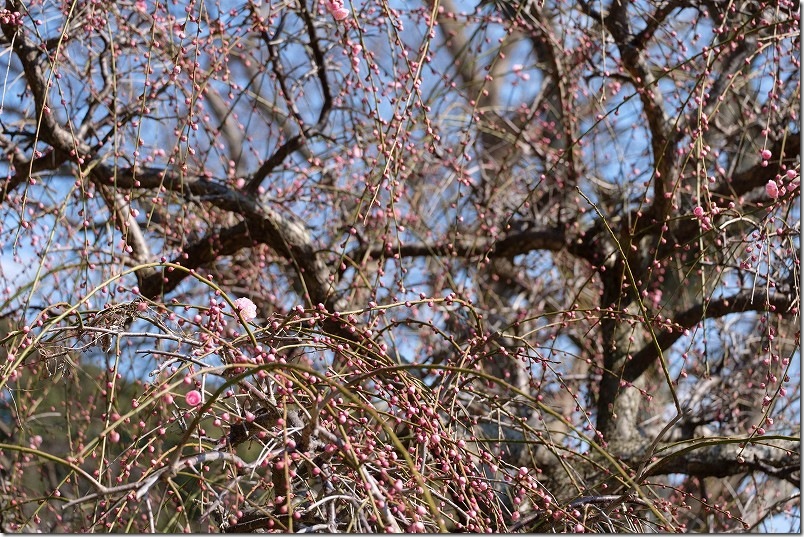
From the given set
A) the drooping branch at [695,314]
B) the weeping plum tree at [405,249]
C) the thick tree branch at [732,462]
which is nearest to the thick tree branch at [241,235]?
the weeping plum tree at [405,249]

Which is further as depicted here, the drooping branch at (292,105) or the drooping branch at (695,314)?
the drooping branch at (292,105)

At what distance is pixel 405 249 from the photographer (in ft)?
10.9

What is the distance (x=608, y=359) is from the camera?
3.05 metres

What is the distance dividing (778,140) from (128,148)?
86.1 inches

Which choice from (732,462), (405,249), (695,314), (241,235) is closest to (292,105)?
(241,235)

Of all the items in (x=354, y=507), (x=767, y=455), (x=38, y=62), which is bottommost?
(x=354, y=507)

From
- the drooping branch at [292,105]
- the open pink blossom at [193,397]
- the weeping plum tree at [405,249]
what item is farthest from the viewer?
the drooping branch at [292,105]

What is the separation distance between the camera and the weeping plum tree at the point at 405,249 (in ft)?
5.91

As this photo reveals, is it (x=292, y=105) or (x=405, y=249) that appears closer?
(x=292, y=105)

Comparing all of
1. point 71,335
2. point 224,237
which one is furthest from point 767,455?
point 71,335

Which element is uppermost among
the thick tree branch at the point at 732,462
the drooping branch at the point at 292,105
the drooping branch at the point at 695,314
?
the drooping branch at the point at 292,105

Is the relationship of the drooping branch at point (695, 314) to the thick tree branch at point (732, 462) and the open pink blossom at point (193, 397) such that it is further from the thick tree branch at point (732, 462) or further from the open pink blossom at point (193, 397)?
the open pink blossom at point (193, 397)

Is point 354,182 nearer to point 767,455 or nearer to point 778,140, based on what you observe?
point 778,140

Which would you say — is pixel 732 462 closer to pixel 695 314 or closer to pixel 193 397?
pixel 695 314
